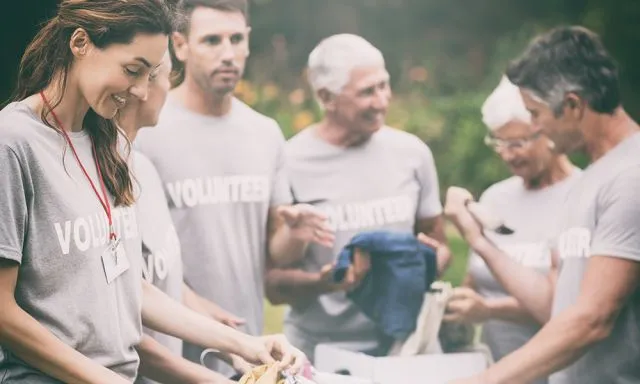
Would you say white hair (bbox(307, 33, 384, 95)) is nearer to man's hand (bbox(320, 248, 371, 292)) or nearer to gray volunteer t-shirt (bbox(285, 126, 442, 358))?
gray volunteer t-shirt (bbox(285, 126, 442, 358))

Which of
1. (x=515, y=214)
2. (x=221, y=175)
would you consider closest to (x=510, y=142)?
(x=515, y=214)

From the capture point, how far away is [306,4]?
382 centimetres

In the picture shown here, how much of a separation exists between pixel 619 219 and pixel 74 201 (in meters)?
1.88

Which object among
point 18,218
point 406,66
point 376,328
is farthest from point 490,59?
point 18,218

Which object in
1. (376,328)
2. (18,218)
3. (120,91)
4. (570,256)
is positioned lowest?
(376,328)

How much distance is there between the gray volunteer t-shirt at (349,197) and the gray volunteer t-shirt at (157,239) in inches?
23.1

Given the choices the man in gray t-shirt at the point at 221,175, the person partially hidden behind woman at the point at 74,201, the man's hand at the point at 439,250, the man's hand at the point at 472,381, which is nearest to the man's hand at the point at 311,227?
the man in gray t-shirt at the point at 221,175

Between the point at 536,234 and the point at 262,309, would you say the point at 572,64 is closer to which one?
the point at 536,234

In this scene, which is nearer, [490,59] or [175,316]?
[175,316]

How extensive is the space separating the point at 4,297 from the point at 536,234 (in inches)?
85.5

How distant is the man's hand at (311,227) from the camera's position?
372 cm

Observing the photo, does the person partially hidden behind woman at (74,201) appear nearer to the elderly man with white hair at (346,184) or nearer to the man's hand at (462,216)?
the elderly man with white hair at (346,184)

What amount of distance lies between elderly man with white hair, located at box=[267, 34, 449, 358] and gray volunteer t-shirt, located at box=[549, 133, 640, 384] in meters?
0.50

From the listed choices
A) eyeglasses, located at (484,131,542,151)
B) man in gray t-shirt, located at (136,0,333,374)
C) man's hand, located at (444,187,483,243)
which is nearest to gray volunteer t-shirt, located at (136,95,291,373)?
man in gray t-shirt, located at (136,0,333,374)
